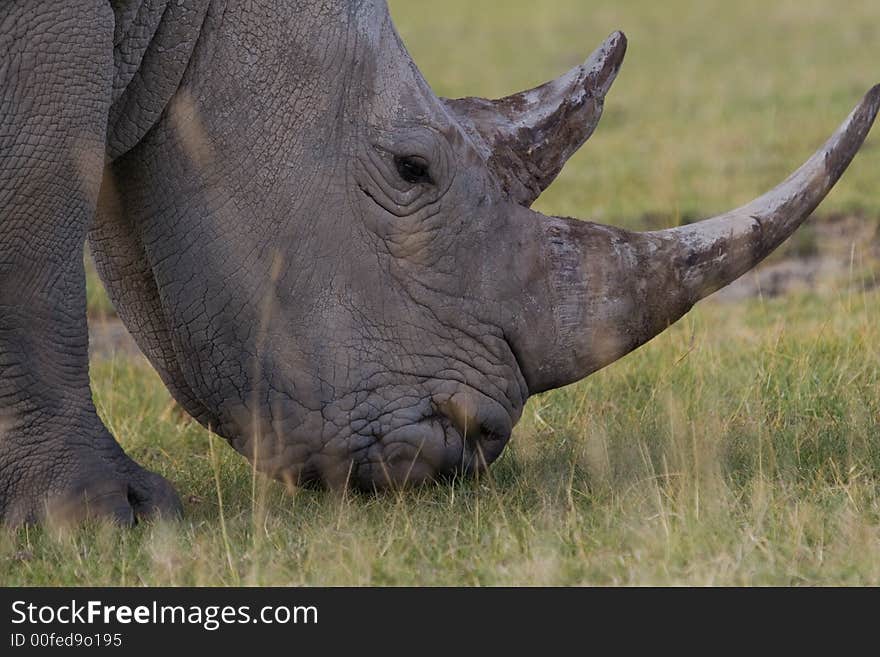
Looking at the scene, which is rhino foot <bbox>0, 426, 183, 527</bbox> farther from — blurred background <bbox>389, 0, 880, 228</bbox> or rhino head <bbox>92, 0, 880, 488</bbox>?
blurred background <bbox>389, 0, 880, 228</bbox>

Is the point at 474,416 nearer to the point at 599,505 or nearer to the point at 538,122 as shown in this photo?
the point at 599,505

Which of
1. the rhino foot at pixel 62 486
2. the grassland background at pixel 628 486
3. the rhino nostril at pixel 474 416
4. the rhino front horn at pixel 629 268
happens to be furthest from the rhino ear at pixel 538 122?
the rhino foot at pixel 62 486

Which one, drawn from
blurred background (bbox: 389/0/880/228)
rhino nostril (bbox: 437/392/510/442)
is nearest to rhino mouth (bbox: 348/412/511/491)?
rhino nostril (bbox: 437/392/510/442)

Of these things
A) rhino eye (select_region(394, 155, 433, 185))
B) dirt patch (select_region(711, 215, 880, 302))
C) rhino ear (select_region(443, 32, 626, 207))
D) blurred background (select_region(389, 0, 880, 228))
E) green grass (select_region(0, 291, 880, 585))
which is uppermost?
blurred background (select_region(389, 0, 880, 228))

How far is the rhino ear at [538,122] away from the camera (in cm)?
534

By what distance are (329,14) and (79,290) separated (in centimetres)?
109

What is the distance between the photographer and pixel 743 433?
590 cm

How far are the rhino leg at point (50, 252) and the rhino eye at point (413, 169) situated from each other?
2.89 ft

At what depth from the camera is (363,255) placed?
16.6 feet

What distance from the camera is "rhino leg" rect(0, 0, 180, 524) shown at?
4770 mm

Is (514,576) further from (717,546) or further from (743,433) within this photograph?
(743,433)

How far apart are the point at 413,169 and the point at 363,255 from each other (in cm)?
32

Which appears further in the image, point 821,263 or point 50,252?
point 821,263

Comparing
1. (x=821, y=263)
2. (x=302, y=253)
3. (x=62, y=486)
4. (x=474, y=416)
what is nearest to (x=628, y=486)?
(x=474, y=416)
